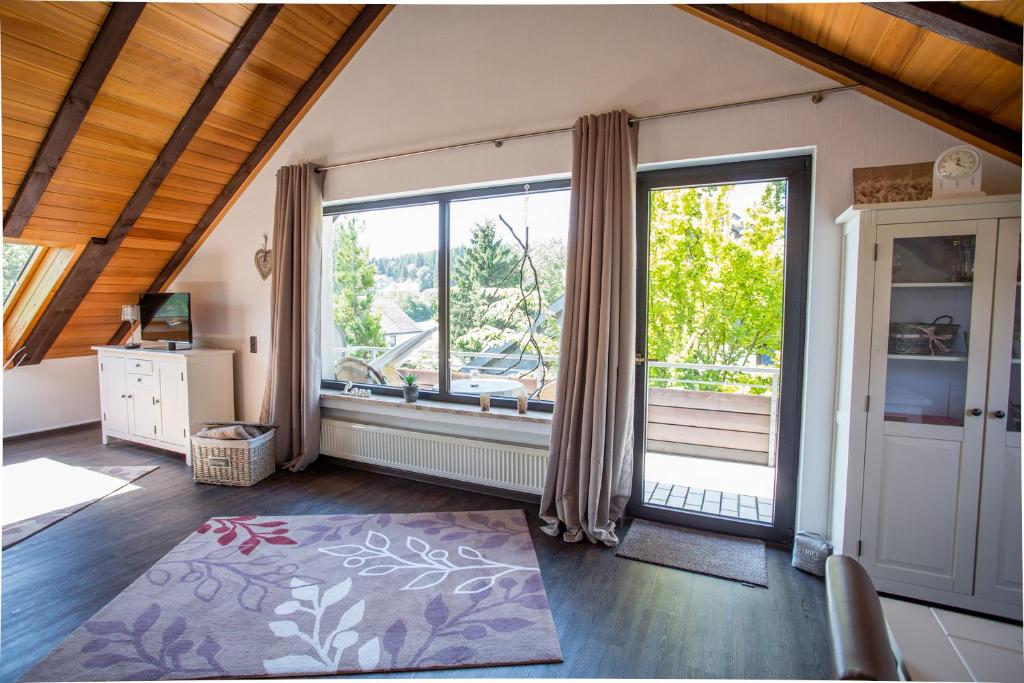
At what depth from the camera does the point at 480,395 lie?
3357mm

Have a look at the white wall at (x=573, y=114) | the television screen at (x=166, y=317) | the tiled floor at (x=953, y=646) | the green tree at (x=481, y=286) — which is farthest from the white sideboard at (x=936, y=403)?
the television screen at (x=166, y=317)

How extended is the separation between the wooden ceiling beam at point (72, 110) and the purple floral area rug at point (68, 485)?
5.75ft

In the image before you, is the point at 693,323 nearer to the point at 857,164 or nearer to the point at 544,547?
the point at 857,164

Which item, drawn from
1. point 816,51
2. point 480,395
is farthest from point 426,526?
point 816,51

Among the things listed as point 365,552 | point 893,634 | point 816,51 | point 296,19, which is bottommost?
point 365,552

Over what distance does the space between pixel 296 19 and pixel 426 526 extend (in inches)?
134

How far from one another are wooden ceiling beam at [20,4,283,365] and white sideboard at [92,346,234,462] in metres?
0.48

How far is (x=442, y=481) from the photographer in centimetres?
351

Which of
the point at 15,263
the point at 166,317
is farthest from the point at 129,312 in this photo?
the point at 15,263

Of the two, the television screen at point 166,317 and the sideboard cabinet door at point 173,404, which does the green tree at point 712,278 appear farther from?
the television screen at point 166,317

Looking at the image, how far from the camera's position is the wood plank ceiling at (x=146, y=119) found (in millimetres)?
2854

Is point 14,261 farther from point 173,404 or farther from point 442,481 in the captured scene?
point 442,481

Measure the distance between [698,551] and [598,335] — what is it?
126cm

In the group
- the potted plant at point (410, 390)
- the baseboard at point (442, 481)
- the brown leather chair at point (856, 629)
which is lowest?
the baseboard at point (442, 481)
